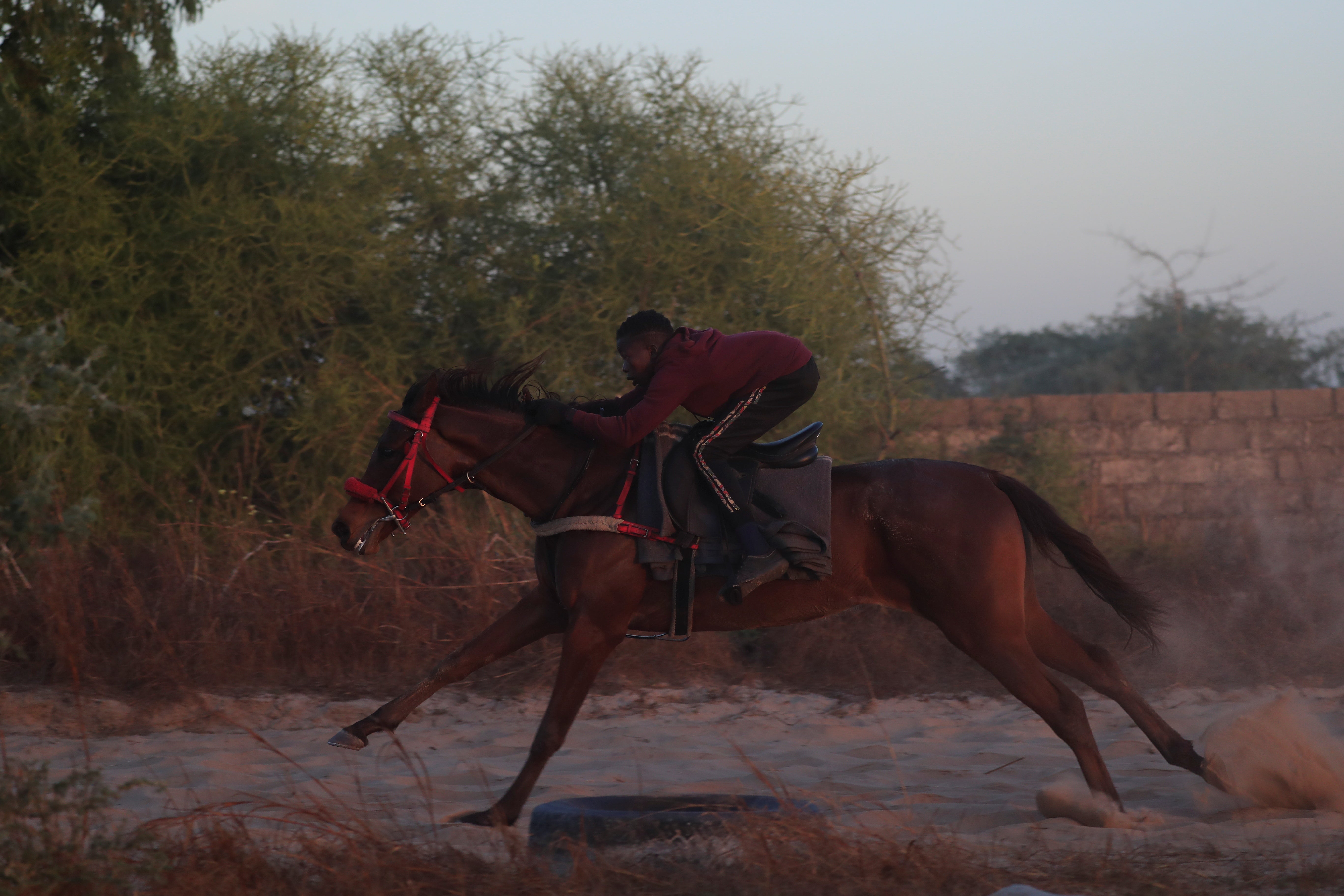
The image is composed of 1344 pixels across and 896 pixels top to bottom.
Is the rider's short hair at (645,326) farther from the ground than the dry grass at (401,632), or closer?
farther from the ground

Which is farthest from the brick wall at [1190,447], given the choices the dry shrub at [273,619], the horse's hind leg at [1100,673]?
the horse's hind leg at [1100,673]

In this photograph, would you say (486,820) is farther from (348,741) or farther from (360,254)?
(360,254)

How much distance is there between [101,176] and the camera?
384 inches

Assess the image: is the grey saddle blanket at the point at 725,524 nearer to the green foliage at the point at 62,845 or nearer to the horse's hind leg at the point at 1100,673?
the horse's hind leg at the point at 1100,673

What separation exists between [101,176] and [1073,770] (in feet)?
29.2

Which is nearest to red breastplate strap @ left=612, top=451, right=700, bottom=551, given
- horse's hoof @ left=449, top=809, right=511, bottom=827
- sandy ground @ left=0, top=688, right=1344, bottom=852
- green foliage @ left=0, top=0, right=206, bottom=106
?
sandy ground @ left=0, top=688, right=1344, bottom=852

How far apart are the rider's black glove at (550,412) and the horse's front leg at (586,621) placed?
0.48m

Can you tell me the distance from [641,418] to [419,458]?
0.94m

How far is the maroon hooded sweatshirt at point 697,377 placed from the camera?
180 inches

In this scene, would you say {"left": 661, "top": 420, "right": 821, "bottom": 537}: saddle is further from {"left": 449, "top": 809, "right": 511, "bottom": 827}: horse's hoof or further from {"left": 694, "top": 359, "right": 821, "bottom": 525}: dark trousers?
{"left": 449, "top": 809, "right": 511, "bottom": 827}: horse's hoof

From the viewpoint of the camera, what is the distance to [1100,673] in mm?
4879

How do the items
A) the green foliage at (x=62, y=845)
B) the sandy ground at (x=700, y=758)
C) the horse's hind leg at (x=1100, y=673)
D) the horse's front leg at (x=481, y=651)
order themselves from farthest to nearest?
the horse's hind leg at (x=1100, y=673) → the horse's front leg at (x=481, y=651) → the sandy ground at (x=700, y=758) → the green foliage at (x=62, y=845)

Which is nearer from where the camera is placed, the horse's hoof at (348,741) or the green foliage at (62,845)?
the green foliage at (62,845)

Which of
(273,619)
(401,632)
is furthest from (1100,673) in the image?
(273,619)
